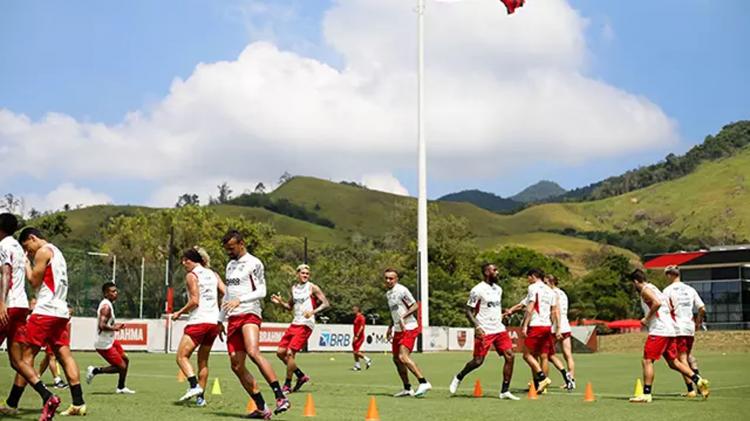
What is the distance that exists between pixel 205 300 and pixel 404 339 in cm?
405

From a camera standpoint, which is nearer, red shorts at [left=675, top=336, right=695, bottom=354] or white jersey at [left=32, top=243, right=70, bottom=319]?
white jersey at [left=32, top=243, right=70, bottom=319]

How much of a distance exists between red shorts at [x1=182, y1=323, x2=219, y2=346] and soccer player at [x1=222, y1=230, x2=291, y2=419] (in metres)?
1.83

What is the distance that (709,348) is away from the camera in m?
66.6

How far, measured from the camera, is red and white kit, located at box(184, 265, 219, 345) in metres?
14.2

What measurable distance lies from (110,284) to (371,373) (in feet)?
34.8

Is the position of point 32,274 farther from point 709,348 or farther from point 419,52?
point 709,348

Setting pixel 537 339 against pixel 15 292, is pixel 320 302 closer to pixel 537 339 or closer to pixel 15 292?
pixel 537 339

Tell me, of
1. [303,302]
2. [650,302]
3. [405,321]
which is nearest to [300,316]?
[303,302]

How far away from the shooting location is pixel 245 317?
40.3ft

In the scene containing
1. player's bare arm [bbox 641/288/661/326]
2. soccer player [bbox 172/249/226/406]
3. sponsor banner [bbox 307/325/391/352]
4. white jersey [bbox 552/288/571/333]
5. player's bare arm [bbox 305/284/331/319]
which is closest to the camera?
soccer player [bbox 172/249/226/406]

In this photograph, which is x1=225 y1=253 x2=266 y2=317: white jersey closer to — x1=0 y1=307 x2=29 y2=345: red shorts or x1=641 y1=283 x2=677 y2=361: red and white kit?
x1=0 y1=307 x2=29 y2=345: red shorts

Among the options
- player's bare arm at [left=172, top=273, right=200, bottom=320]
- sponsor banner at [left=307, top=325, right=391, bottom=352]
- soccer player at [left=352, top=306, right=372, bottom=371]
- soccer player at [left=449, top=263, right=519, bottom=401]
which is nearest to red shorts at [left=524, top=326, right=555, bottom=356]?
soccer player at [left=449, top=263, right=519, bottom=401]

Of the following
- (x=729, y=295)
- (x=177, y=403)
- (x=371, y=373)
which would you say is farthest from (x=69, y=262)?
(x=729, y=295)

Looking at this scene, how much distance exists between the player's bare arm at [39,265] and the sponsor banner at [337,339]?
1468 inches
